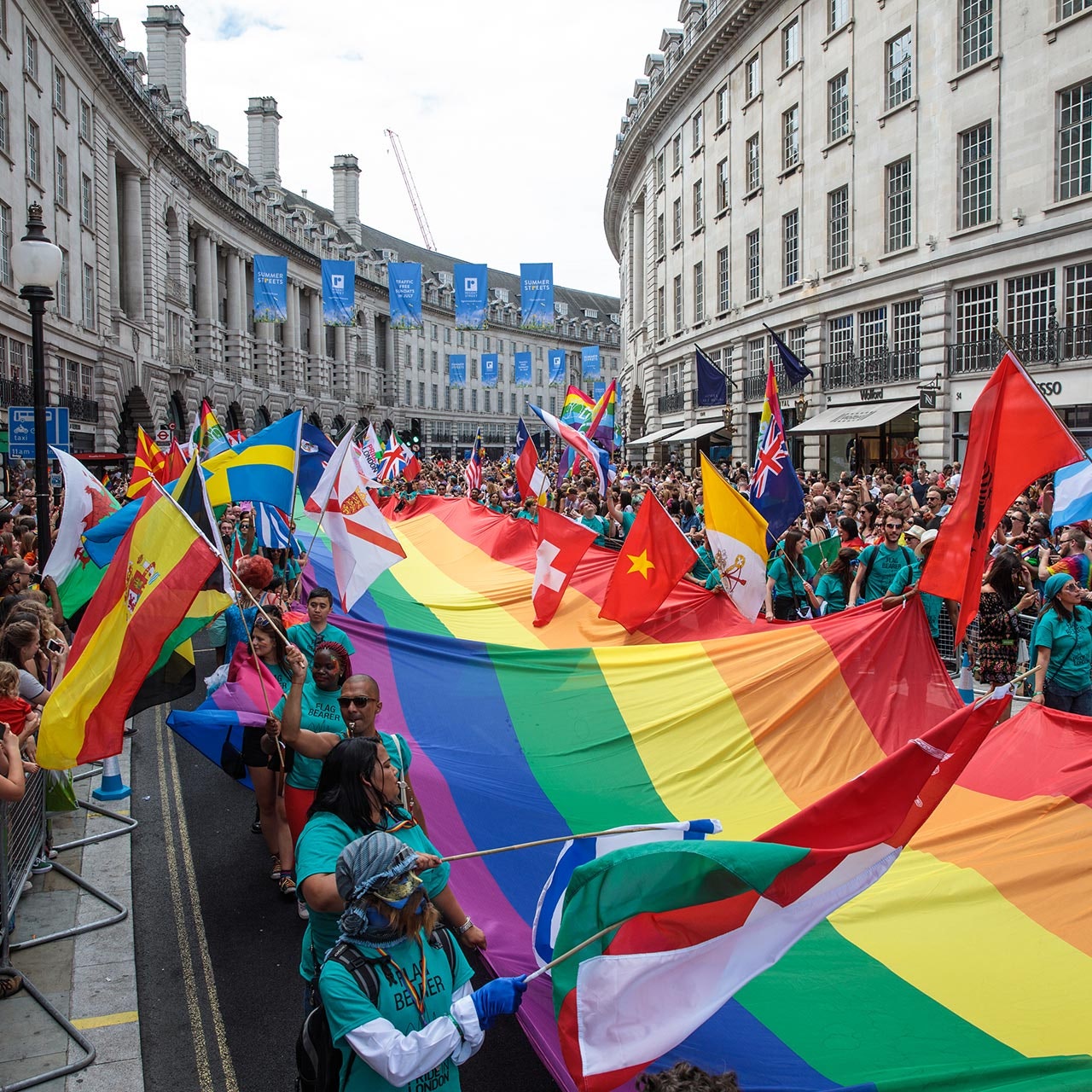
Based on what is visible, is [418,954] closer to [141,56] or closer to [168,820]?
[168,820]

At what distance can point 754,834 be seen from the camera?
5.40 m

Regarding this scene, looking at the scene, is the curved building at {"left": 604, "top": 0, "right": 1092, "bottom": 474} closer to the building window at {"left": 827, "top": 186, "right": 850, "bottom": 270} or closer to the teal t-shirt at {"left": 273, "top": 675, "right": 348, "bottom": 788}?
the building window at {"left": 827, "top": 186, "right": 850, "bottom": 270}

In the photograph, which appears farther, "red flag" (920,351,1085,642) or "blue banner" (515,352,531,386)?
"blue banner" (515,352,531,386)

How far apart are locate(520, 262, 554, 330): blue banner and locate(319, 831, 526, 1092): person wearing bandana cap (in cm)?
4329

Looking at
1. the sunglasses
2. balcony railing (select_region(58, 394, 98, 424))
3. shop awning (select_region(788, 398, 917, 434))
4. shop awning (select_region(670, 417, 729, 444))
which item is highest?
balcony railing (select_region(58, 394, 98, 424))

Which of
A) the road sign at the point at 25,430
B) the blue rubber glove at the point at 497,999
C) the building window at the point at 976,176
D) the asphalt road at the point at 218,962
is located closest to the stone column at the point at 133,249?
the building window at the point at 976,176

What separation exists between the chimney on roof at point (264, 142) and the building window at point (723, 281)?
40562 millimetres

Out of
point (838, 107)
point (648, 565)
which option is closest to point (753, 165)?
point (838, 107)

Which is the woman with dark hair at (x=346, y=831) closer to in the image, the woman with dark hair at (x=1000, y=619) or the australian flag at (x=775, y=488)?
the woman with dark hair at (x=1000, y=619)

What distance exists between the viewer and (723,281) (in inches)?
1571

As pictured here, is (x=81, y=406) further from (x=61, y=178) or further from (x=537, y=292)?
(x=537, y=292)

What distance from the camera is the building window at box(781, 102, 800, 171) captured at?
3312 centimetres

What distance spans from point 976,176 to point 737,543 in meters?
20.1

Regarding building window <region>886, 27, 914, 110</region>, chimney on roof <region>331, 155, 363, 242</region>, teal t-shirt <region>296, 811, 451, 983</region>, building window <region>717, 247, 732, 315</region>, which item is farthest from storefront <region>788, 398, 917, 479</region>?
chimney on roof <region>331, 155, 363, 242</region>
